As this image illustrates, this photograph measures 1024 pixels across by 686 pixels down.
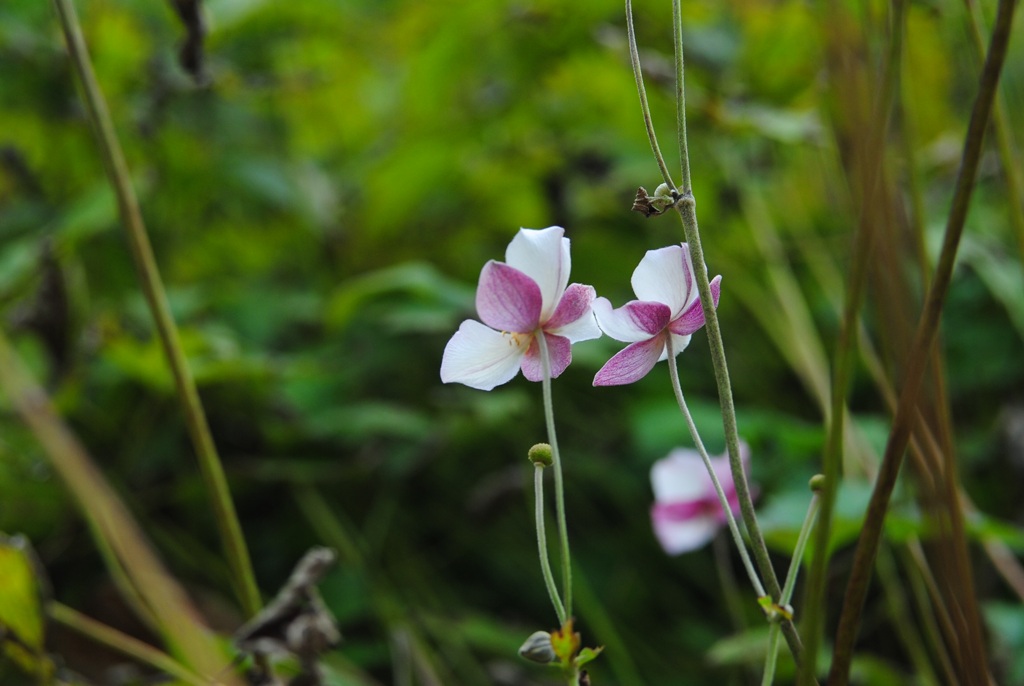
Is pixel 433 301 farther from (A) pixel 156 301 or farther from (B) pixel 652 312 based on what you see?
(B) pixel 652 312

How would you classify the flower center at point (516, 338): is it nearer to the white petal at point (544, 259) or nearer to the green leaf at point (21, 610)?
the white petal at point (544, 259)

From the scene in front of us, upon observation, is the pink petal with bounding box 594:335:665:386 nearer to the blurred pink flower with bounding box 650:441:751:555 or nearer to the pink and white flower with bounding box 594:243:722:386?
the pink and white flower with bounding box 594:243:722:386

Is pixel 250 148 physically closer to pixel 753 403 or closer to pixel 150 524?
pixel 150 524

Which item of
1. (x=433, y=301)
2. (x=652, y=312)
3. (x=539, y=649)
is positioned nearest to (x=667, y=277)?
(x=652, y=312)

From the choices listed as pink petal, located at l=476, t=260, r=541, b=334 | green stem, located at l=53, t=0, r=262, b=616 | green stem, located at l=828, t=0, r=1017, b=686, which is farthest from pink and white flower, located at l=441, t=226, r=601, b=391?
green stem, located at l=53, t=0, r=262, b=616

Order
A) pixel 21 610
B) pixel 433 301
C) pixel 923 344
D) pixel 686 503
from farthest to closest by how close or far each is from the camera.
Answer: pixel 433 301 → pixel 686 503 → pixel 21 610 → pixel 923 344
